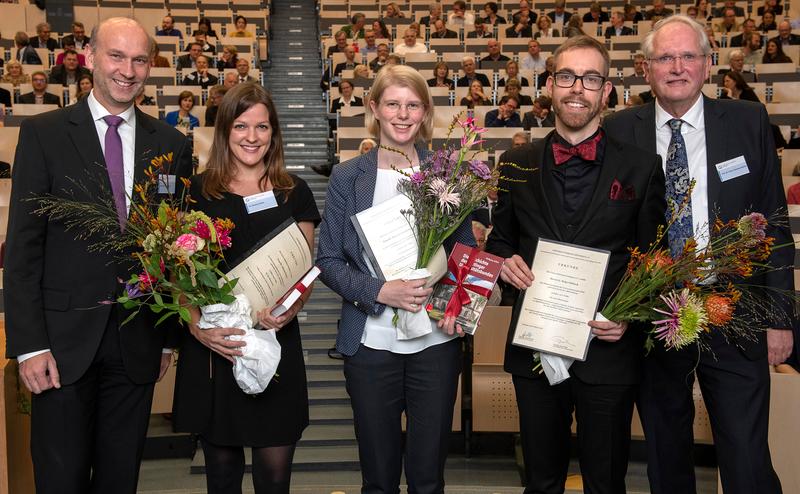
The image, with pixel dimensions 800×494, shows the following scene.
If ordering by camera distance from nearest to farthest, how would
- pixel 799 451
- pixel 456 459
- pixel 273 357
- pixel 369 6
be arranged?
pixel 273 357 → pixel 799 451 → pixel 456 459 → pixel 369 6

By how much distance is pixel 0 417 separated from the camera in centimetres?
282

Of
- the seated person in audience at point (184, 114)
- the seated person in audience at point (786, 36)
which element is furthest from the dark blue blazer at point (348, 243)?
the seated person in audience at point (786, 36)

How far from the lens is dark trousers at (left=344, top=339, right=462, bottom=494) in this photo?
101 inches

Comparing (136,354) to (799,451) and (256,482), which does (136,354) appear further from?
(799,451)

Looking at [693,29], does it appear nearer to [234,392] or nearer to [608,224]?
[608,224]

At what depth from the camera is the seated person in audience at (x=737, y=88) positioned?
29.8 feet

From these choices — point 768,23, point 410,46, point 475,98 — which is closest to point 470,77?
point 475,98

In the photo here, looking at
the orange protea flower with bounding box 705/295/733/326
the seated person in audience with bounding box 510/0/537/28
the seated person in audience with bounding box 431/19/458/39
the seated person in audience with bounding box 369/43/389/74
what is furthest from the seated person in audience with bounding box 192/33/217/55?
the orange protea flower with bounding box 705/295/733/326

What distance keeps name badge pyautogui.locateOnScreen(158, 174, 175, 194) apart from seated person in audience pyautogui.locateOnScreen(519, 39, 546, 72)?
31.4 feet

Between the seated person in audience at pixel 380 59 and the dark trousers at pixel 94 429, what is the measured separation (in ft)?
29.2

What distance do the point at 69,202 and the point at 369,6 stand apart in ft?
41.4

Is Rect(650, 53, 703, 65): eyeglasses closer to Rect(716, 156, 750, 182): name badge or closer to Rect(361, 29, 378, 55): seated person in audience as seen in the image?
Rect(716, 156, 750, 182): name badge

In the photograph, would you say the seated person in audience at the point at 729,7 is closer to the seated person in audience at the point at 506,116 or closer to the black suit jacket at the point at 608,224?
the seated person in audience at the point at 506,116

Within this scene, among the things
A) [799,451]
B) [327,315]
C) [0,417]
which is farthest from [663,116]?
[327,315]
